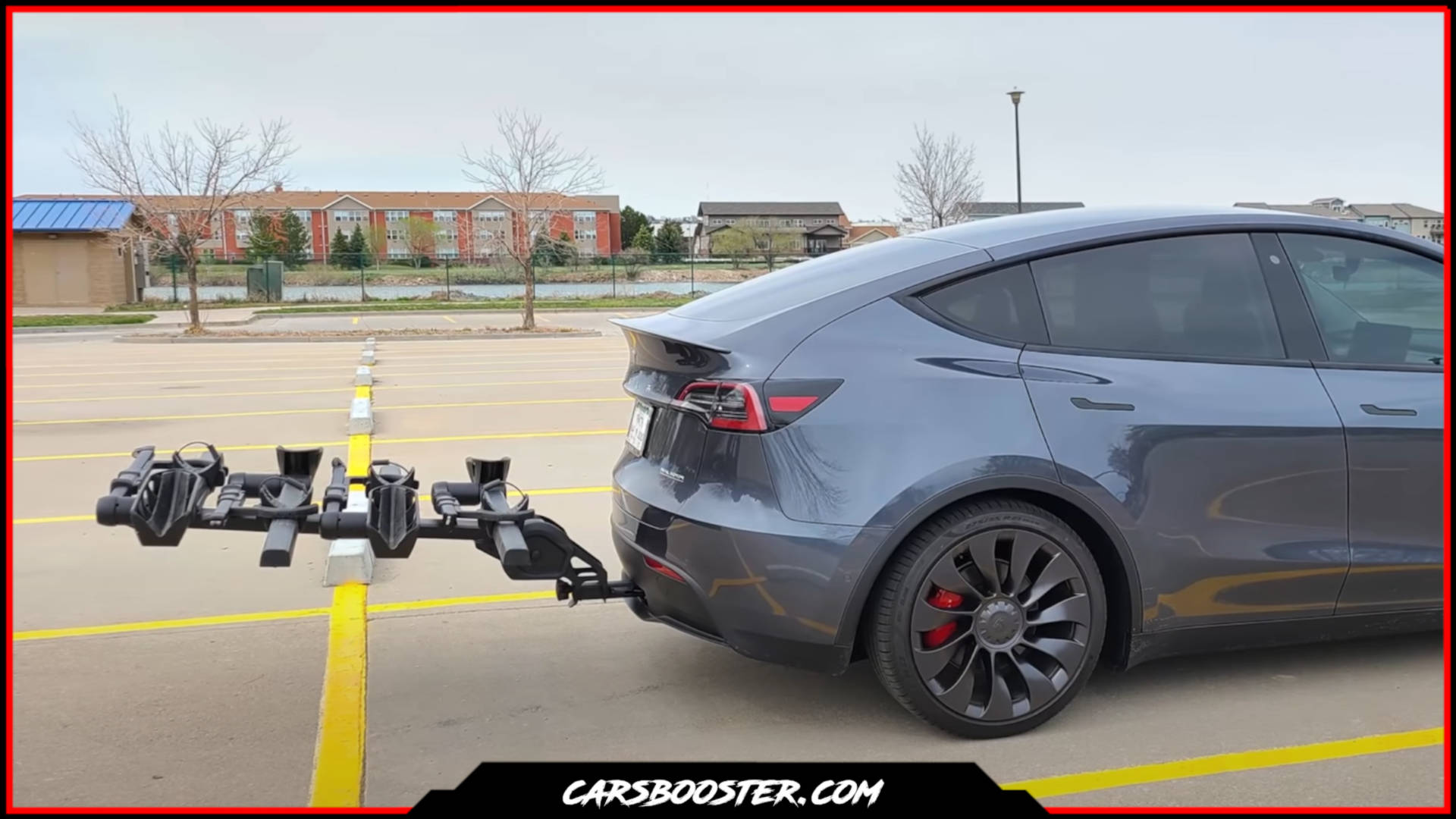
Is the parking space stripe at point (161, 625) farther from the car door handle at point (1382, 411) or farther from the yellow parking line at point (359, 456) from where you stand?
the car door handle at point (1382, 411)

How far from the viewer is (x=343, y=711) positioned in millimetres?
3996

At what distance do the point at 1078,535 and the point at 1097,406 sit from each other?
1.35 ft

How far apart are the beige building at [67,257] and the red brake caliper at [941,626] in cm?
3893

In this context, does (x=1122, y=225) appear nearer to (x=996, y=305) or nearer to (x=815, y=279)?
(x=996, y=305)

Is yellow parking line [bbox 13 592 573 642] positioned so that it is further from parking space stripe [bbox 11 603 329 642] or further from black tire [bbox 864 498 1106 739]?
black tire [bbox 864 498 1106 739]

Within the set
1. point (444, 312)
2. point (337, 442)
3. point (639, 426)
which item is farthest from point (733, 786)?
point (444, 312)

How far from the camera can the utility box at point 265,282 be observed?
1630 inches

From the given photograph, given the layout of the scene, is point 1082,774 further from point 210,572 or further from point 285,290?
point 285,290

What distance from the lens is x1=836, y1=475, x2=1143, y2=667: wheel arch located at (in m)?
3.51

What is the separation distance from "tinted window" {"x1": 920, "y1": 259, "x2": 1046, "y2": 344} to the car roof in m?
0.10

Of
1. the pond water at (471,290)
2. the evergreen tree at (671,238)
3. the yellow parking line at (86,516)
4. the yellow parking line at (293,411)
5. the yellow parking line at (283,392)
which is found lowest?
the yellow parking line at (86,516)

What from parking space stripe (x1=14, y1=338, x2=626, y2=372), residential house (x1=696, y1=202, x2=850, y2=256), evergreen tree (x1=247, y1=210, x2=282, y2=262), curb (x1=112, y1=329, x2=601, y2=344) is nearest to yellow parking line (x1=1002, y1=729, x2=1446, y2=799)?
parking space stripe (x1=14, y1=338, x2=626, y2=372)

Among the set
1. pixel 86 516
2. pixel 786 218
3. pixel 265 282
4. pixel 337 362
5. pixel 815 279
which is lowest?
pixel 86 516

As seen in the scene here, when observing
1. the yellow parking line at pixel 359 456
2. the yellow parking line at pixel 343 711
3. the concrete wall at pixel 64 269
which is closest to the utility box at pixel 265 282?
the concrete wall at pixel 64 269
